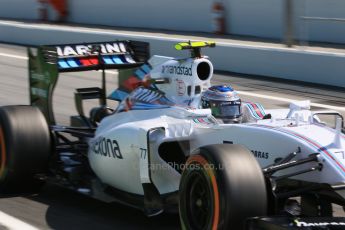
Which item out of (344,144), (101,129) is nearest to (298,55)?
(101,129)

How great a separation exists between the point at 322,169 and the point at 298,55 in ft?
31.8

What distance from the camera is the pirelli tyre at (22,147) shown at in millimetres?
6758

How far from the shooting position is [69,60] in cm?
779

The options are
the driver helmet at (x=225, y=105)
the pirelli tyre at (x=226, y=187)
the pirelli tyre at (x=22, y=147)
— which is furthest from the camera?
the pirelli tyre at (x=22, y=147)

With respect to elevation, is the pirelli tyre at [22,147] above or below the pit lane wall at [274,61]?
below

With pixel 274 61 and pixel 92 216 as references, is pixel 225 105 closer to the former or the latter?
pixel 92 216

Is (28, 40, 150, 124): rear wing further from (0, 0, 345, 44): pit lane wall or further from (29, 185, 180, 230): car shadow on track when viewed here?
(0, 0, 345, 44): pit lane wall

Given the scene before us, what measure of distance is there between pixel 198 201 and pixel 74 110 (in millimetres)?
7248

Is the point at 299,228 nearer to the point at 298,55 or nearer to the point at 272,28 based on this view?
the point at 298,55

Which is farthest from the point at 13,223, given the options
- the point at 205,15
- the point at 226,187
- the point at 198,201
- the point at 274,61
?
the point at 205,15

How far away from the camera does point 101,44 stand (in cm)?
807

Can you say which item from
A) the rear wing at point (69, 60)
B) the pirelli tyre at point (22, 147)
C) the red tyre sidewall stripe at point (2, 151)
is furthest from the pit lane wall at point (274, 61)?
the red tyre sidewall stripe at point (2, 151)

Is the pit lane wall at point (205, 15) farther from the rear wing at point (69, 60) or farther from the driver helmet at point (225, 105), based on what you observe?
the driver helmet at point (225, 105)

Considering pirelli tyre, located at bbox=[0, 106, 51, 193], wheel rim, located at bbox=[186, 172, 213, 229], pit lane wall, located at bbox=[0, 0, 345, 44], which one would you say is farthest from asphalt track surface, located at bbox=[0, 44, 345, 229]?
pit lane wall, located at bbox=[0, 0, 345, 44]
